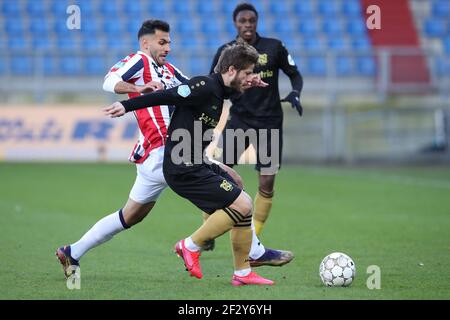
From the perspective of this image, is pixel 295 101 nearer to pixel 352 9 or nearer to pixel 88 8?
pixel 88 8

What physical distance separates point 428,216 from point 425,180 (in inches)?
220

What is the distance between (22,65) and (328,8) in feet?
30.2

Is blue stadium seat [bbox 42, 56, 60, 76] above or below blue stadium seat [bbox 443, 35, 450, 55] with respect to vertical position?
below

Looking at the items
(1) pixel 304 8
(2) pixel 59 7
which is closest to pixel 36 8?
(2) pixel 59 7

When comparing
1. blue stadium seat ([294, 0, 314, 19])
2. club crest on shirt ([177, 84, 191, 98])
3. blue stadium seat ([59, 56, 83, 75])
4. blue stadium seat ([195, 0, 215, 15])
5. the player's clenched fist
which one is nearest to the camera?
the player's clenched fist

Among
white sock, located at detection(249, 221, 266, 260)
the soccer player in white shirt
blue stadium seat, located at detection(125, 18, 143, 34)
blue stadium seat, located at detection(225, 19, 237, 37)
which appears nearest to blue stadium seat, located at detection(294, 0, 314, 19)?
blue stadium seat, located at detection(225, 19, 237, 37)

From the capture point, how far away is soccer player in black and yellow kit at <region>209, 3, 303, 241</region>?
908 cm

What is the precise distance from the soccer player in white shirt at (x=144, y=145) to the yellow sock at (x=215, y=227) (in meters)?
0.54

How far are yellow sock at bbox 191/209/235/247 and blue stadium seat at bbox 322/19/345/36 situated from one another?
18.8m

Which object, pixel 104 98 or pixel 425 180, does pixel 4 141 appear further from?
pixel 425 180

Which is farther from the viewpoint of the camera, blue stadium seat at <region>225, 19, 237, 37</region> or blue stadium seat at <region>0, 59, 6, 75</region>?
blue stadium seat at <region>225, 19, 237, 37</region>

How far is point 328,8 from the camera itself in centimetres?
2520

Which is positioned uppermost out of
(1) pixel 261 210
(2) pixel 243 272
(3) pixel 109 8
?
(3) pixel 109 8

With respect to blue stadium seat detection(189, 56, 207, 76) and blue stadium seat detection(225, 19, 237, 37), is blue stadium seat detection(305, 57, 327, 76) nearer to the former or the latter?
blue stadium seat detection(189, 56, 207, 76)
